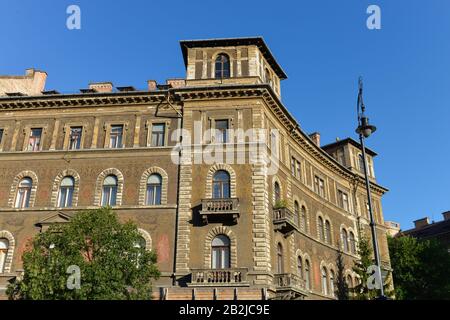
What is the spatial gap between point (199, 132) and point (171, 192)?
13.6 feet

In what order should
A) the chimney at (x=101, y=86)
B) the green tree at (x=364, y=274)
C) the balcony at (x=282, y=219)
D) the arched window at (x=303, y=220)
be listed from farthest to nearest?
the green tree at (x=364, y=274), the arched window at (x=303, y=220), the chimney at (x=101, y=86), the balcony at (x=282, y=219)

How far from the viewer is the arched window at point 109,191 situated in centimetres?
2667

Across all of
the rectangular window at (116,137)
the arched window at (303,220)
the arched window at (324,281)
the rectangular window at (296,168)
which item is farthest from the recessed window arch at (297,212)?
the rectangular window at (116,137)

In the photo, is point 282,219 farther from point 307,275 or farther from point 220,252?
point 307,275

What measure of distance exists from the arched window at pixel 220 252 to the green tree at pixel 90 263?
4420 mm

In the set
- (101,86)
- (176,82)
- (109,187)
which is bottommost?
(109,187)

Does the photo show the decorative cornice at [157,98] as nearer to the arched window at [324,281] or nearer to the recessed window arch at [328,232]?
the recessed window arch at [328,232]

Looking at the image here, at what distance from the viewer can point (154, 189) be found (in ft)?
87.4

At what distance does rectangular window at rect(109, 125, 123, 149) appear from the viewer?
28341mm

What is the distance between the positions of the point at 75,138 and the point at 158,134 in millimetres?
5607

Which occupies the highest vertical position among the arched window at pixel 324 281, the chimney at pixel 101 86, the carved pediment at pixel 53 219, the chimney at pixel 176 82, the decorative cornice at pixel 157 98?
the chimney at pixel 176 82

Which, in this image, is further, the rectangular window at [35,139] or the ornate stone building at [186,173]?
the rectangular window at [35,139]

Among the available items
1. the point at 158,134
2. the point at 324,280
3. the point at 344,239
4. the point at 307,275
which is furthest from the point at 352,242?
the point at 158,134
